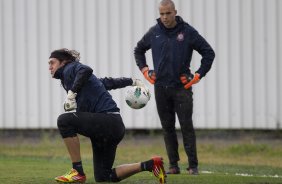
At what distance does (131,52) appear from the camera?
60.5ft

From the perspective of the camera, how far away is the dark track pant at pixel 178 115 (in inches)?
492

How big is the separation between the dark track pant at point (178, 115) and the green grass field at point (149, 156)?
0.31m

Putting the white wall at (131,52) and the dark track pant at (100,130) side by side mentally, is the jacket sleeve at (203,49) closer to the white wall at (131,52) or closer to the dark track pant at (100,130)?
the dark track pant at (100,130)

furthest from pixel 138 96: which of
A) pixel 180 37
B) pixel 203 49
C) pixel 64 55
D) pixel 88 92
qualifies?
pixel 203 49

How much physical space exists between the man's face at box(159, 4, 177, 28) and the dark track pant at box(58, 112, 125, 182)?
209 cm

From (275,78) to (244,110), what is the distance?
2.65 feet

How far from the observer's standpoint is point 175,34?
41.0 feet

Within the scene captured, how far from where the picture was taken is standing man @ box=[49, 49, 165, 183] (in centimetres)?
1057

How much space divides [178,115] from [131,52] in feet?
19.6

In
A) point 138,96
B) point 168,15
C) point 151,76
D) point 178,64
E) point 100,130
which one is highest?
point 168,15

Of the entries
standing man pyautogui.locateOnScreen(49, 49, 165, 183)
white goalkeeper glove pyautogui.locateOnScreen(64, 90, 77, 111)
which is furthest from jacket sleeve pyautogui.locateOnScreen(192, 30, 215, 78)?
white goalkeeper glove pyautogui.locateOnScreen(64, 90, 77, 111)

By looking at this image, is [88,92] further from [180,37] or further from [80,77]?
[180,37]

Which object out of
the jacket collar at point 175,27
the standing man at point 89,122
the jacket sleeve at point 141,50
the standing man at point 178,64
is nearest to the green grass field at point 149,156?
the standing man at point 89,122

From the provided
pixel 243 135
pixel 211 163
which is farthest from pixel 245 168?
pixel 243 135
